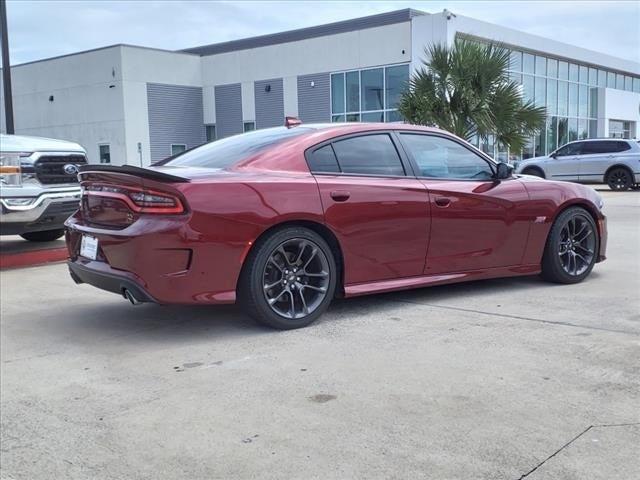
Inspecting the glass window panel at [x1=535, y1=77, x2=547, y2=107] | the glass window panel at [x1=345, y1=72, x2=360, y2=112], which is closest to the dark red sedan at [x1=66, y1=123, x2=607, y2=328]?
the glass window panel at [x1=345, y1=72, x2=360, y2=112]

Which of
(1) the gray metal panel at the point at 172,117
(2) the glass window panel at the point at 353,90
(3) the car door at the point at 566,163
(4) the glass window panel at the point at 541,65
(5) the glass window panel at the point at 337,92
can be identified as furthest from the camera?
(1) the gray metal panel at the point at 172,117

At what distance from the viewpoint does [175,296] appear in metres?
4.42

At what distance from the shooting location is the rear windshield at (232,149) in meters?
5.00

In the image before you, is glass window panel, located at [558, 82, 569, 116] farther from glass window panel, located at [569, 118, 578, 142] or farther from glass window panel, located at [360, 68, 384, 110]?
glass window panel, located at [360, 68, 384, 110]

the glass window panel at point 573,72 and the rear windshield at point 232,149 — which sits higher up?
the glass window panel at point 573,72

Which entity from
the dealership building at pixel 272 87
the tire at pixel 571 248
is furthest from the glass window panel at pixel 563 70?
the tire at pixel 571 248

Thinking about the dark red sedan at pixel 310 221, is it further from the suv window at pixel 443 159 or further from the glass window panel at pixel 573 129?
the glass window panel at pixel 573 129

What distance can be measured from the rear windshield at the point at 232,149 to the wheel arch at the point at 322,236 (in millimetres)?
602

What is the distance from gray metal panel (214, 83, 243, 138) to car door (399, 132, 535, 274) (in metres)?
31.1

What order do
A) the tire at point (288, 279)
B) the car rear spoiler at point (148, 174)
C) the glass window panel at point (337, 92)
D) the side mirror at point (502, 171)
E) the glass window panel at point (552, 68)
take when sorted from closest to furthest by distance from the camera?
1. the car rear spoiler at point (148, 174)
2. the tire at point (288, 279)
3. the side mirror at point (502, 171)
4. the glass window panel at point (337, 92)
5. the glass window panel at point (552, 68)

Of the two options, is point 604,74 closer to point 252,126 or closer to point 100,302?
point 252,126

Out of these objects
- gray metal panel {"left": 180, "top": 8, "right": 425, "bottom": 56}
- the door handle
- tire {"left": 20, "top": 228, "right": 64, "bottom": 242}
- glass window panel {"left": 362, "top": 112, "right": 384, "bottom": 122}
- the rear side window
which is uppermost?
gray metal panel {"left": 180, "top": 8, "right": 425, "bottom": 56}

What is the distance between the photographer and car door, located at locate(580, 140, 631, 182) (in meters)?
20.4

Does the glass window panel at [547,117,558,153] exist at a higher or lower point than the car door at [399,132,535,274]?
higher
